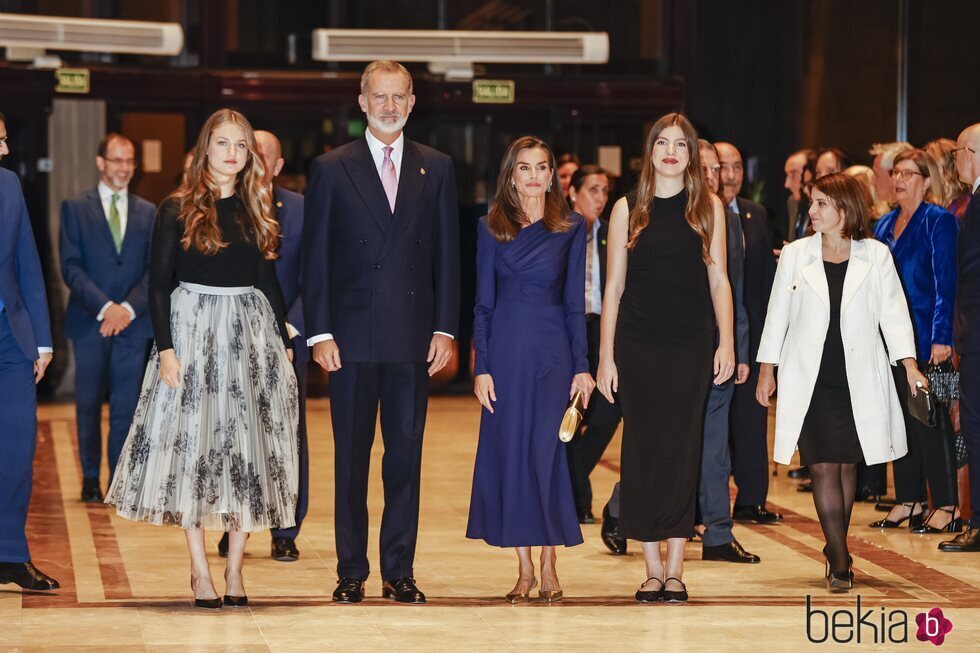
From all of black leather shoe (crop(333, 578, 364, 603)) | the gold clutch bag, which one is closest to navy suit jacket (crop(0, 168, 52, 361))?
black leather shoe (crop(333, 578, 364, 603))

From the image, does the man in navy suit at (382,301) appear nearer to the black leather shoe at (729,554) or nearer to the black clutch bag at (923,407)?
the black leather shoe at (729,554)

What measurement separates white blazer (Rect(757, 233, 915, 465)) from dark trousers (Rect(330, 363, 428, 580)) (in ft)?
4.43

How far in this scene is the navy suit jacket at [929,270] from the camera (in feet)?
24.1

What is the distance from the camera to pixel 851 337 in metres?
5.91

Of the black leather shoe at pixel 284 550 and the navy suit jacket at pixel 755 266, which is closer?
the black leather shoe at pixel 284 550

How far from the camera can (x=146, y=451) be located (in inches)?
217

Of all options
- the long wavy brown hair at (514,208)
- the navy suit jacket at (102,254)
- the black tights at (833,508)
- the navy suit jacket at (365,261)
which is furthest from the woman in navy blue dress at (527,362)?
the navy suit jacket at (102,254)

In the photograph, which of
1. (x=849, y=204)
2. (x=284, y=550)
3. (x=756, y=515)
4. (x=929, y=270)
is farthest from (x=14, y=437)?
(x=929, y=270)

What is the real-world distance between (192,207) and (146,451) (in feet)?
2.81

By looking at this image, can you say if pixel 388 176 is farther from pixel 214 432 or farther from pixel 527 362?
pixel 214 432

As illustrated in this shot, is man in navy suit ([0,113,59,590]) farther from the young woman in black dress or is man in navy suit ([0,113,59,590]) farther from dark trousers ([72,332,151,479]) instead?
dark trousers ([72,332,151,479])

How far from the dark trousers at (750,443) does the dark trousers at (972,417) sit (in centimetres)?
99

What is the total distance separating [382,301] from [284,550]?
1.57 meters

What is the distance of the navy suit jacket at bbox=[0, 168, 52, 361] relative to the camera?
5.82m
